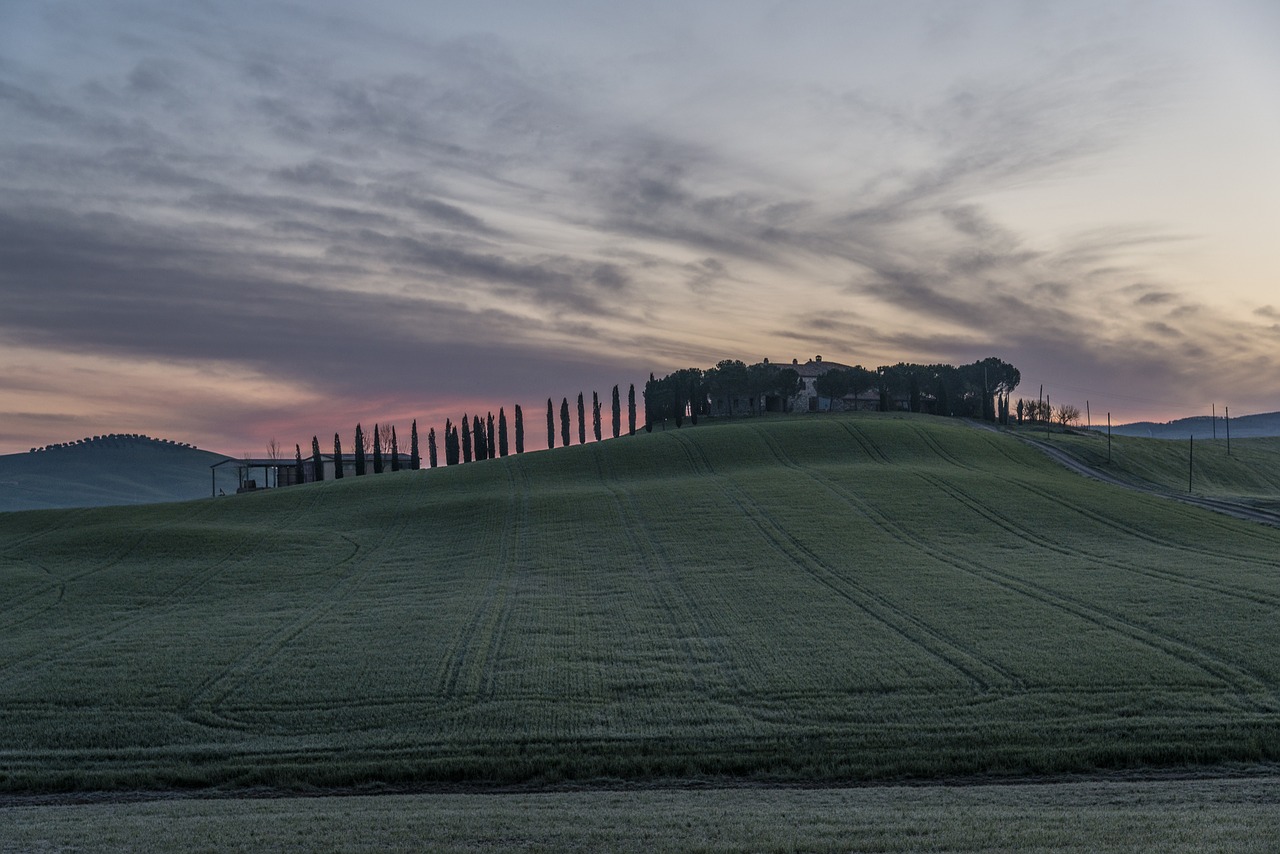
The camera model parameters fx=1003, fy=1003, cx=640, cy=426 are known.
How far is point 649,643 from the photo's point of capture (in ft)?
105

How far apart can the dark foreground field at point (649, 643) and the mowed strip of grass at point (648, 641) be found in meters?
0.13

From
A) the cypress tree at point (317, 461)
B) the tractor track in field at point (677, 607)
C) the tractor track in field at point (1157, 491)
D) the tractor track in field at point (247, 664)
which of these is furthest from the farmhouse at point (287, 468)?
the tractor track in field at point (1157, 491)

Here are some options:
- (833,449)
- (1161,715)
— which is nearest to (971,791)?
(1161,715)

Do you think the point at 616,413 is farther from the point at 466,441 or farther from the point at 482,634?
the point at 482,634

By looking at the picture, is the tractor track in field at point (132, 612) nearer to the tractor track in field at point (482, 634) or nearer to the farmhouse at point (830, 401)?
the tractor track in field at point (482, 634)

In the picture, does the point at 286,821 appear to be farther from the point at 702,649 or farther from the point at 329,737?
the point at 702,649

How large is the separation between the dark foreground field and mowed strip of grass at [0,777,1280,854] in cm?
241

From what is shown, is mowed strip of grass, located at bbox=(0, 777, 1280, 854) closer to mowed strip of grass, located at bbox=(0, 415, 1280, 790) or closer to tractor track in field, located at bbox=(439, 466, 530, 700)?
mowed strip of grass, located at bbox=(0, 415, 1280, 790)

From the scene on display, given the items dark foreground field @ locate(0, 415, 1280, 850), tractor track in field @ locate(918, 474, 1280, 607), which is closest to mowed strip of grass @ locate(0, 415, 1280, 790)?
dark foreground field @ locate(0, 415, 1280, 850)

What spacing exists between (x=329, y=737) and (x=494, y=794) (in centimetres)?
530

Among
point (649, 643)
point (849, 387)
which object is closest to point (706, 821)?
point (649, 643)

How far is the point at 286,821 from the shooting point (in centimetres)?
1639

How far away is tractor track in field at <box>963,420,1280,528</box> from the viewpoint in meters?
62.2

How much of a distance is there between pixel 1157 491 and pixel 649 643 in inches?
2362
